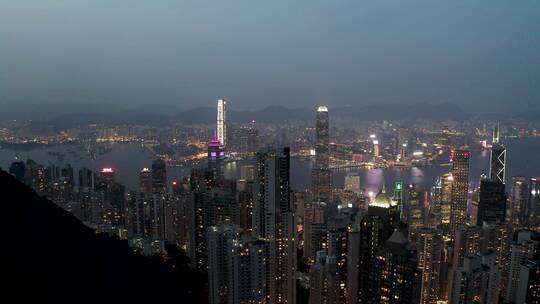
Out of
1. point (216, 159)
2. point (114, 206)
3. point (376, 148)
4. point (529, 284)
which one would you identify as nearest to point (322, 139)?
point (376, 148)

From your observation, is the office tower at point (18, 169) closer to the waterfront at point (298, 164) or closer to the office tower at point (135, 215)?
the waterfront at point (298, 164)

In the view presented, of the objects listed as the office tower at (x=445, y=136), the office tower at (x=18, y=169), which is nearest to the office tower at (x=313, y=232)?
the office tower at (x=18, y=169)

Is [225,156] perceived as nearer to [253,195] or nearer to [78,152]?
[78,152]

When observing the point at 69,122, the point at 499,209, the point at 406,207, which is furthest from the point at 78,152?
the point at 499,209

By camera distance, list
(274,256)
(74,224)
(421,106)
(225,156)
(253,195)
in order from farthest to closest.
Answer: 1. (421,106)
2. (225,156)
3. (253,195)
4. (274,256)
5. (74,224)

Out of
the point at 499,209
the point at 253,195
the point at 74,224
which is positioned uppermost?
the point at 74,224

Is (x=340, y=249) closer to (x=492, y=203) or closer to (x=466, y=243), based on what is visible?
(x=466, y=243)
